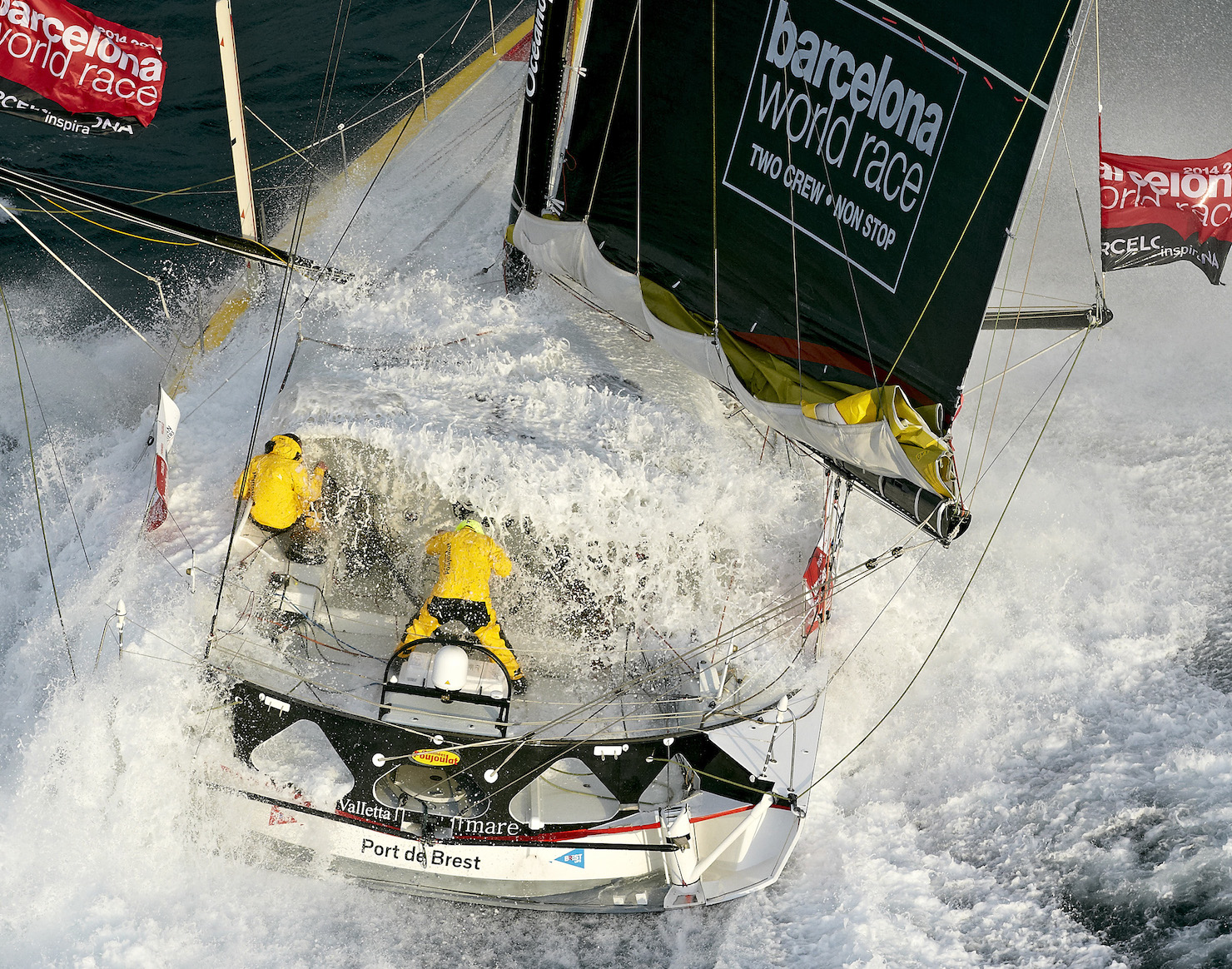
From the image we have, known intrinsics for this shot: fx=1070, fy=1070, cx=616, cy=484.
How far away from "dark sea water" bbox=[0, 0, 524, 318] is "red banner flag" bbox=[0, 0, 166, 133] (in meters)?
2.06

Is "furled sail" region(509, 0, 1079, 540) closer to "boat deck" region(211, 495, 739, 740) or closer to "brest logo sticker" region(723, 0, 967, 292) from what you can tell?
"brest logo sticker" region(723, 0, 967, 292)

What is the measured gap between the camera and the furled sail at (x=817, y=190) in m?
4.06

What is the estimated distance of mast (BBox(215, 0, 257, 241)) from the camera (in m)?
6.12

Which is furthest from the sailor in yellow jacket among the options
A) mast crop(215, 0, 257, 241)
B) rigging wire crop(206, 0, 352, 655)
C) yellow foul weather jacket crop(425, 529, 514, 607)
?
mast crop(215, 0, 257, 241)

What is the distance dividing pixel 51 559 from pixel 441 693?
300 centimetres

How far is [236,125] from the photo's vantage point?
661cm

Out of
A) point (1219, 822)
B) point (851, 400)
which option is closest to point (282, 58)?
point (851, 400)

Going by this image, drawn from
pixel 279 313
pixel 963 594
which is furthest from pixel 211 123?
pixel 963 594

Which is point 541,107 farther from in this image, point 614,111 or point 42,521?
point 42,521

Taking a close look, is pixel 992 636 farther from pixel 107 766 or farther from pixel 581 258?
pixel 107 766

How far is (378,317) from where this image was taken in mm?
6918

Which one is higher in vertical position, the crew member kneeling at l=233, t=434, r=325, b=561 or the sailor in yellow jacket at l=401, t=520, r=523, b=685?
the crew member kneeling at l=233, t=434, r=325, b=561

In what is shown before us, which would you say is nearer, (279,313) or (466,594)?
(466,594)

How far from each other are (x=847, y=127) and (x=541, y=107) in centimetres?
232
